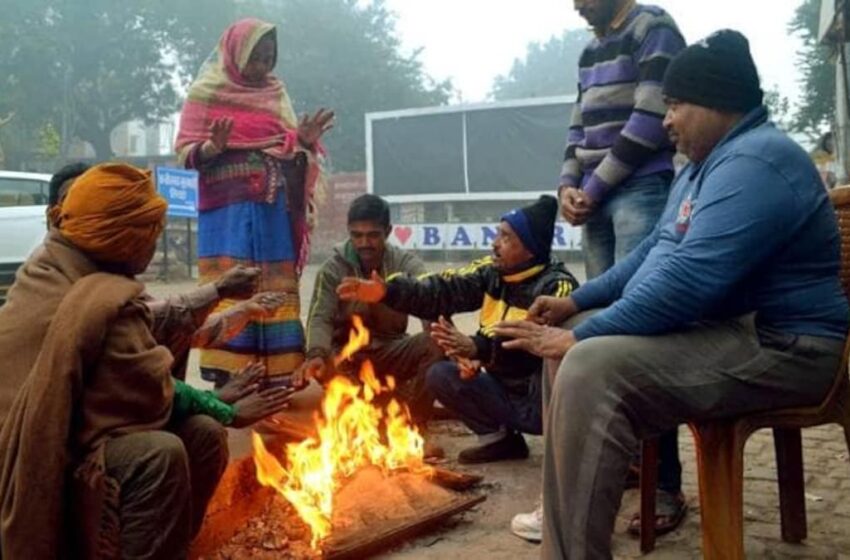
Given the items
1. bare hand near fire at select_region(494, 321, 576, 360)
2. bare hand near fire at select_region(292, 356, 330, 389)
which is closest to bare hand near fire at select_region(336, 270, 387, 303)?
bare hand near fire at select_region(292, 356, 330, 389)

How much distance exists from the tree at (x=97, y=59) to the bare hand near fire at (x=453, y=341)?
98.9 feet

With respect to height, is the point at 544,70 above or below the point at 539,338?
above

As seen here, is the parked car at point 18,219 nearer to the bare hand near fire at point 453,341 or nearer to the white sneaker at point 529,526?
the bare hand near fire at point 453,341

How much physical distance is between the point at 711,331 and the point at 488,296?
1863 mm

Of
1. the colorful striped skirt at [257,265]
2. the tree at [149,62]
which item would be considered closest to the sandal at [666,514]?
the colorful striped skirt at [257,265]

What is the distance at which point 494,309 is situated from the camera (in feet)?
13.4

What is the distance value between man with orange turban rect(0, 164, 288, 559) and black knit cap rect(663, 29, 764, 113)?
1.67 metres

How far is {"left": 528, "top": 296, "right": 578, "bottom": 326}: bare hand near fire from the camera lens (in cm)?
305

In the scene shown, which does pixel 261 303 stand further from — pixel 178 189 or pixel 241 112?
pixel 178 189

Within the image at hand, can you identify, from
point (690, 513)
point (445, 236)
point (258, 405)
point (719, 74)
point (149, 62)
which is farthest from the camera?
point (149, 62)

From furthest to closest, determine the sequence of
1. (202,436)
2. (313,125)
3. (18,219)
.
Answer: (18,219), (313,125), (202,436)

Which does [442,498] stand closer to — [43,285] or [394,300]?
[394,300]

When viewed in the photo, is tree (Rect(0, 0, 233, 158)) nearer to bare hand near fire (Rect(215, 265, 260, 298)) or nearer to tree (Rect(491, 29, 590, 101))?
bare hand near fire (Rect(215, 265, 260, 298))

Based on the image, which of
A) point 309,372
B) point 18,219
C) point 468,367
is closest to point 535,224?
point 468,367
